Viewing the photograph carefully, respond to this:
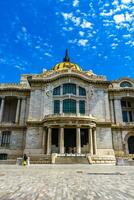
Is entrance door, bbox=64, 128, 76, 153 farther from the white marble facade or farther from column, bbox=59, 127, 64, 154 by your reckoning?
column, bbox=59, 127, 64, 154

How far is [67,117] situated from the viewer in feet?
118

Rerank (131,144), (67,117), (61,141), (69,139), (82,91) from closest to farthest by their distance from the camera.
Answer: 1. (61,141)
2. (67,117)
3. (69,139)
4. (131,144)
5. (82,91)

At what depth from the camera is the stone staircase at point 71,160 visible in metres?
29.1

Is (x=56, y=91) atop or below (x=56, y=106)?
atop

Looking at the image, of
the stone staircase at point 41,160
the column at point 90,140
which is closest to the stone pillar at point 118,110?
the column at point 90,140

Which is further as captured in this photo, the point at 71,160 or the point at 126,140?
the point at 126,140

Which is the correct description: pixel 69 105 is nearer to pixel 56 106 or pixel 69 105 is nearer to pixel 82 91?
pixel 56 106

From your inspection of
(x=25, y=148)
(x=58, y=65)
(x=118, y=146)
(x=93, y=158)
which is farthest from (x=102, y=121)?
(x=58, y=65)

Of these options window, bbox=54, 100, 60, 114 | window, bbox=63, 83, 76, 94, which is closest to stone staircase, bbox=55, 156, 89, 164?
window, bbox=54, 100, 60, 114

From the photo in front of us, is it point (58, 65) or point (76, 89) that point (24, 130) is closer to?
point (76, 89)

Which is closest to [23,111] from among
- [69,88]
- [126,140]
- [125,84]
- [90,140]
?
[69,88]

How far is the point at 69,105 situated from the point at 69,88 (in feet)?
14.8

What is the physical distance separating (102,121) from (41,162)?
1812 centimetres

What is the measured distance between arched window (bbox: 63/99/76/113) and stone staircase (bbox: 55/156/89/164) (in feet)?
45.3
